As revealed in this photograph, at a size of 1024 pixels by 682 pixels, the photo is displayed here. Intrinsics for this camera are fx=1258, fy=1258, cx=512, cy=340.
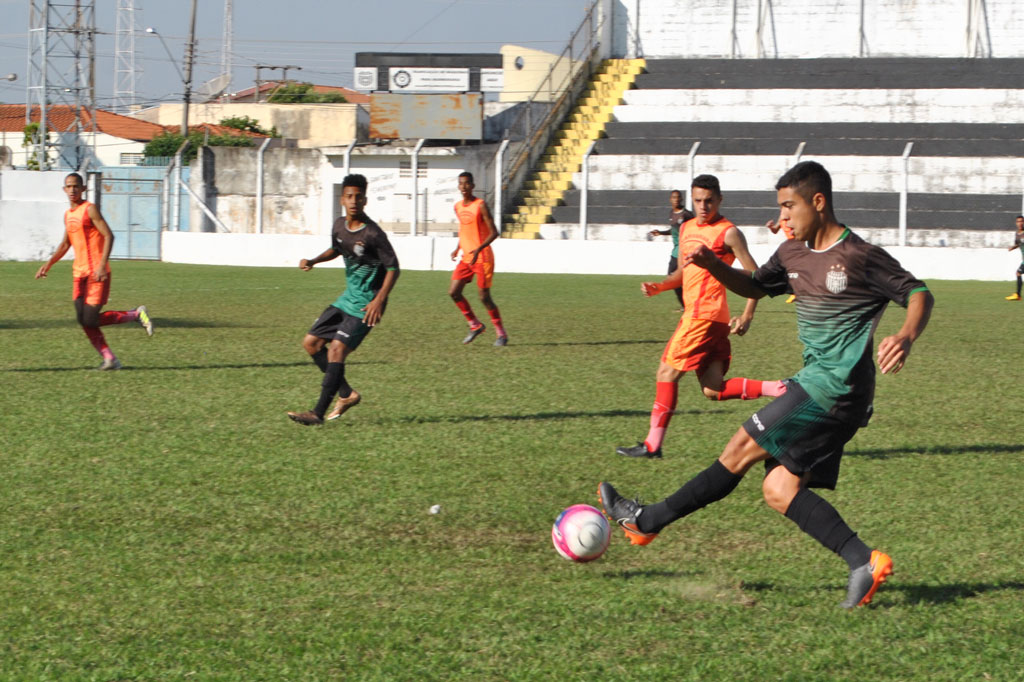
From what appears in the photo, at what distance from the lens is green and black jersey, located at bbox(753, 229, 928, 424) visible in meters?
4.85

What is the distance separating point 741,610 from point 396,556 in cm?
159

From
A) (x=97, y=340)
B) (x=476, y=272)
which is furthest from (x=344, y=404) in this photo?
(x=476, y=272)

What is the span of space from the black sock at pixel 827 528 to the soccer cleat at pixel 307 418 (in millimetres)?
4575

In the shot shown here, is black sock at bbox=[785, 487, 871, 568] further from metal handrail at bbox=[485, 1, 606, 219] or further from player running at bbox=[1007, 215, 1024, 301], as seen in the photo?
metal handrail at bbox=[485, 1, 606, 219]

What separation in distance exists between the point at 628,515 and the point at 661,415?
9.33 feet

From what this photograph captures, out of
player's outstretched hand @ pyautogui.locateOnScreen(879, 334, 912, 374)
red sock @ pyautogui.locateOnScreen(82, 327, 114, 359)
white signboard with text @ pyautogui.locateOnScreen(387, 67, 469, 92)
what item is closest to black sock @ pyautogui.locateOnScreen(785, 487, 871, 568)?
player's outstretched hand @ pyautogui.locateOnScreen(879, 334, 912, 374)

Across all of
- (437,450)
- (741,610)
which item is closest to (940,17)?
(437,450)

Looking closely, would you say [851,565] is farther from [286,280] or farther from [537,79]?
[537,79]

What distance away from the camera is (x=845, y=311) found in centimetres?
493

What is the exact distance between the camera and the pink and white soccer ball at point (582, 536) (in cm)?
531

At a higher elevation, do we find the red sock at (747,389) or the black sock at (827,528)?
the red sock at (747,389)

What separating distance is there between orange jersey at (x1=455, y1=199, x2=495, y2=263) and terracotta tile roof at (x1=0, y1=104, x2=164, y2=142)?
5847cm

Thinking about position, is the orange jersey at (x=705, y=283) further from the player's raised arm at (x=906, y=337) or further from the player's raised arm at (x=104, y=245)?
the player's raised arm at (x=104, y=245)

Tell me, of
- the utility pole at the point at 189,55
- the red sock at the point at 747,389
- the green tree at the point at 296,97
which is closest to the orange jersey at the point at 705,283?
the red sock at the point at 747,389
